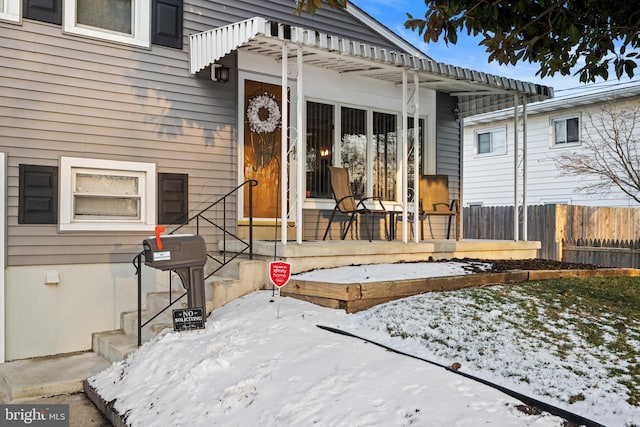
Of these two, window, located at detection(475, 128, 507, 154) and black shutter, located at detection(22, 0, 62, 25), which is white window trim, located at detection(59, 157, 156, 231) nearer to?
black shutter, located at detection(22, 0, 62, 25)

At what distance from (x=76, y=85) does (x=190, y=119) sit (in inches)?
48.3

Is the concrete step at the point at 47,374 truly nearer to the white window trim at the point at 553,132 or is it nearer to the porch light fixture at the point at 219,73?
the porch light fixture at the point at 219,73

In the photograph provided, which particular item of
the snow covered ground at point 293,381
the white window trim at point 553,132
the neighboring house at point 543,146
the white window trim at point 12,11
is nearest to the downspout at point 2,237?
the white window trim at point 12,11

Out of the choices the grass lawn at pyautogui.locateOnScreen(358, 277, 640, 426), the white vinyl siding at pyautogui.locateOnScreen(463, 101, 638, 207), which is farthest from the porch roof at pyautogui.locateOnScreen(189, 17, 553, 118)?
the white vinyl siding at pyautogui.locateOnScreen(463, 101, 638, 207)

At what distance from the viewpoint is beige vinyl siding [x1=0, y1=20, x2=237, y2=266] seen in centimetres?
530

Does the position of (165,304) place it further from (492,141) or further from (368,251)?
(492,141)

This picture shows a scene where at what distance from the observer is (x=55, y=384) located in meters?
4.43

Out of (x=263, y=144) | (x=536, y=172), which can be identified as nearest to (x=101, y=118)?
(x=263, y=144)

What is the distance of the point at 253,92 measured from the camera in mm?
6805

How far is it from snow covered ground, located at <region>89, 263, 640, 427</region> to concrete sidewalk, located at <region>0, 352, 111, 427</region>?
0.18 meters

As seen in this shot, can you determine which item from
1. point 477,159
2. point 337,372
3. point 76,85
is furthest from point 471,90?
point 477,159

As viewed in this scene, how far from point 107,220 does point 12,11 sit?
7.17ft

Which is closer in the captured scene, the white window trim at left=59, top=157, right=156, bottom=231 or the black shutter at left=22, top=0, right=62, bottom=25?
the black shutter at left=22, top=0, right=62, bottom=25

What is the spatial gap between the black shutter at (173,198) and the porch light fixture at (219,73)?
1.18m
